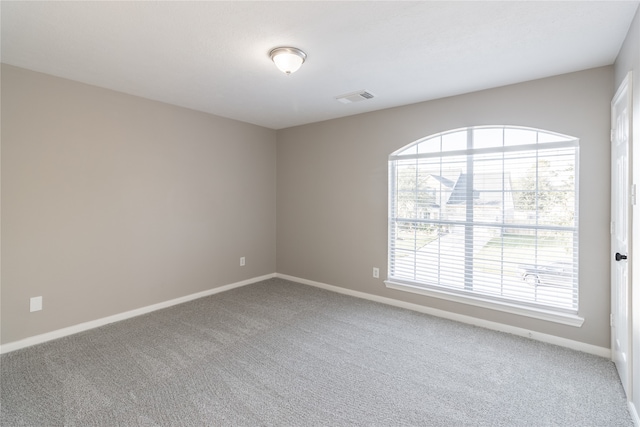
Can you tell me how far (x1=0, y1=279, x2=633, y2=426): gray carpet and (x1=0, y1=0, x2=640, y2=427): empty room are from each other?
0.02 m

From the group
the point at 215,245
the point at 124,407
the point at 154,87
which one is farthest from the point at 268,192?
the point at 124,407

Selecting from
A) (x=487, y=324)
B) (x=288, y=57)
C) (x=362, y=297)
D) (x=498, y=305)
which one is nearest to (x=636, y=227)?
(x=498, y=305)

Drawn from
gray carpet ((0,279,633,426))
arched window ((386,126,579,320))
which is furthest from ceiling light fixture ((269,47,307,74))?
gray carpet ((0,279,633,426))

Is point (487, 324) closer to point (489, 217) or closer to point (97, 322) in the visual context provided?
point (489, 217)

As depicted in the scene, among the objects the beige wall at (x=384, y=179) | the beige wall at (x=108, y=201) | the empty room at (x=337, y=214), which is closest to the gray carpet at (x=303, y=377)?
the empty room at (x=337, y=214)

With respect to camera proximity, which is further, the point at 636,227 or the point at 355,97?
the point at 355,97

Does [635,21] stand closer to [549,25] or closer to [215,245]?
[549,25]

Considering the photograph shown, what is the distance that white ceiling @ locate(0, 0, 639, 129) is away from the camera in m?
1.93

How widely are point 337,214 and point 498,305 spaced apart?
90.2 inches

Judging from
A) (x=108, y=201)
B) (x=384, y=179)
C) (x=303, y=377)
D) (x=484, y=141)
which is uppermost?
(x=484, y=141)

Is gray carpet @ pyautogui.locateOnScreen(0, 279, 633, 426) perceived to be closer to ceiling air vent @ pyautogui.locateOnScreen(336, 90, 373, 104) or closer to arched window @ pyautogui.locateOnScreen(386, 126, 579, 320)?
arched window @ pyautogui.locateOnScreen(386, 126, 579, 320)

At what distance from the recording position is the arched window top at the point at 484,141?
296cm

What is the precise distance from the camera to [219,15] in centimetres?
198

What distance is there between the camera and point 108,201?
3.31 meters
